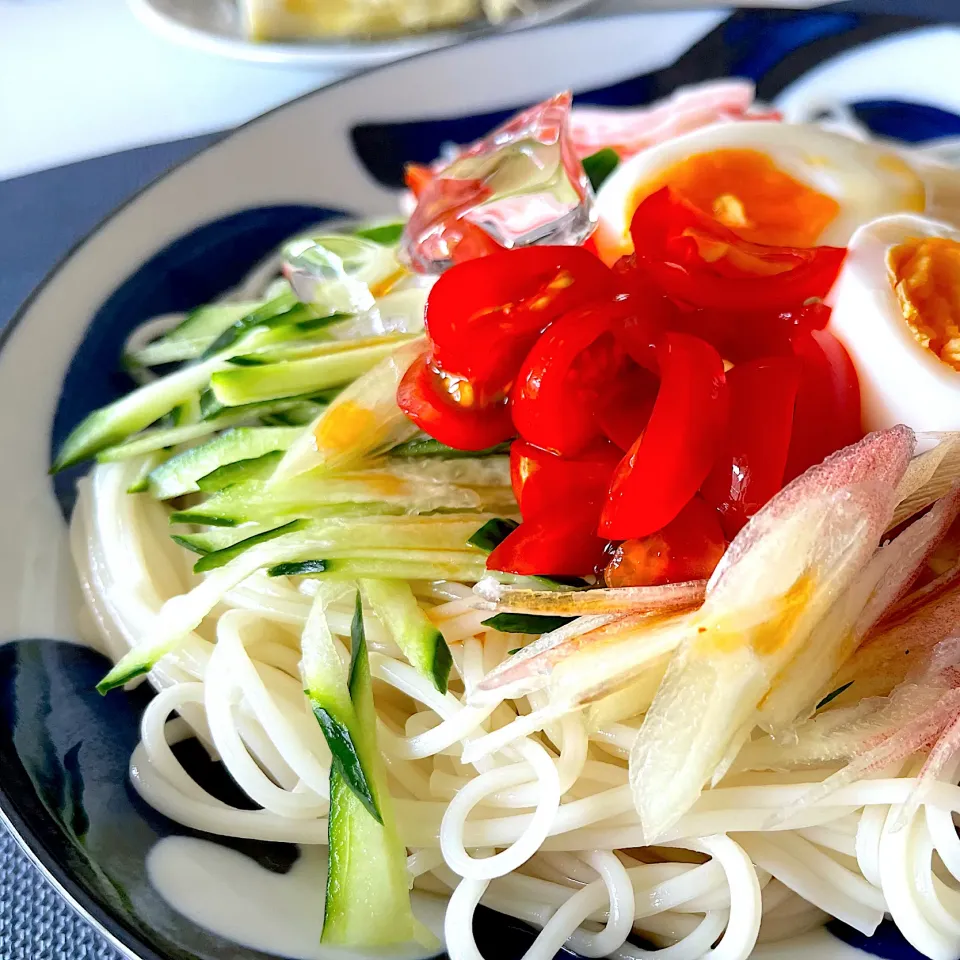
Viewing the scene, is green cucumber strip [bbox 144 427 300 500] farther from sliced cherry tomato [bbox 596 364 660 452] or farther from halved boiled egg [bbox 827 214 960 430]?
halved boiled egg [bbox 827 214 960 430]

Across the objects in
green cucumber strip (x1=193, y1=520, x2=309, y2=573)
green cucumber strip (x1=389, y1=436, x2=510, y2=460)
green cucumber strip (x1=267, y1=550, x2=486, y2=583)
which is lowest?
green cucumber strip (x1=267, y1=550, x2=486, y2=583)

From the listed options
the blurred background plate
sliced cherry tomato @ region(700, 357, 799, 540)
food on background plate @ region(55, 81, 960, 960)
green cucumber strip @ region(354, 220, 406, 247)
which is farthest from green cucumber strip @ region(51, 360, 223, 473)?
the blurred background plate

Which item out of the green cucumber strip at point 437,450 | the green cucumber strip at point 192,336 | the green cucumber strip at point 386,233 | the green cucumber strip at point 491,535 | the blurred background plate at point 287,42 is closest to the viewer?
the green cucumber strip at point 491,535

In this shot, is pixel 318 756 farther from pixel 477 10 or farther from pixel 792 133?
pixel 477 10

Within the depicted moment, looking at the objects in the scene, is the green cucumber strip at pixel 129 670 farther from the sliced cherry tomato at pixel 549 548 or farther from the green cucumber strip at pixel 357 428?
the sliced cherry tomato at pixel 549 548

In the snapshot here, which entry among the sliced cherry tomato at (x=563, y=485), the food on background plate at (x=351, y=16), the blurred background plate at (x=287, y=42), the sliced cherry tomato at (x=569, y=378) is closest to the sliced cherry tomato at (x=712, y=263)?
the sliced cherry tomato at (x=569, y=378)
